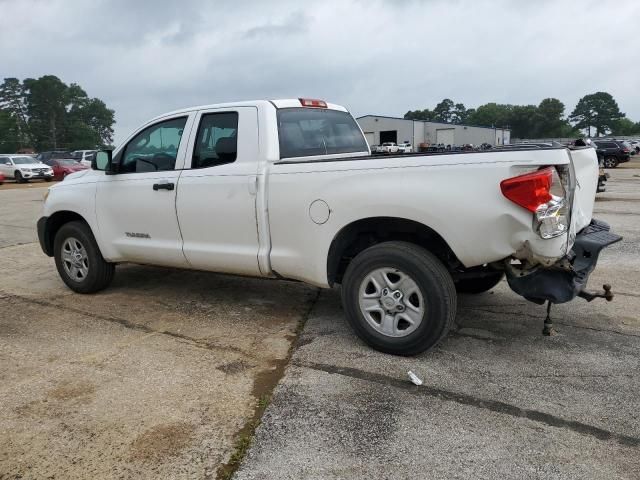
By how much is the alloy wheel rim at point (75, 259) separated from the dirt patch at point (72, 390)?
2.32m

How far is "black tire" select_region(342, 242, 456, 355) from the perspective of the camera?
360 cm

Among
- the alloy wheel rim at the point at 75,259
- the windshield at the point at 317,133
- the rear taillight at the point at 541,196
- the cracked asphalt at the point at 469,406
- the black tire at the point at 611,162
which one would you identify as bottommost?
the black tire at the point at 611,162

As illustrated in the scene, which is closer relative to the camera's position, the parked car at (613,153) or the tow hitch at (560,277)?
the tow hitch at (560,277)

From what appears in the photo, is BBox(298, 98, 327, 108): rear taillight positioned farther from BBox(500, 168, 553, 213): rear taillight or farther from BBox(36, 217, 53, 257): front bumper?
BBox(36, 217, 53, 257): front bumper

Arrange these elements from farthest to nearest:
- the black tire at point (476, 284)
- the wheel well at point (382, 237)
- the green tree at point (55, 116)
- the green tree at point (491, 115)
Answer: the green tree at point (491, 115)
the green tree at point (55, 116)
the black tire at point (476, 284)
the wheel well at point (382, 237)

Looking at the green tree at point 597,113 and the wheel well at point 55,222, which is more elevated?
the green tree at point 597,113

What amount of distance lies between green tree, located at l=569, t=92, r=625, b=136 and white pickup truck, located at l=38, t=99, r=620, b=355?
144 m

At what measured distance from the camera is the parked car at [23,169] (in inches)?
1153

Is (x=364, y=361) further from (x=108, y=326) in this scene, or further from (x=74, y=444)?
(x=108, y=326)

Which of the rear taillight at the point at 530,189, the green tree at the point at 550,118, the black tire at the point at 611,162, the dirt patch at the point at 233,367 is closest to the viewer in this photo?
the rear taillight at the point at 530,189

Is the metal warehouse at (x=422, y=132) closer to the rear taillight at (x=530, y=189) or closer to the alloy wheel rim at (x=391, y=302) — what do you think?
the alloy wheel rim at (x=391, y=302)

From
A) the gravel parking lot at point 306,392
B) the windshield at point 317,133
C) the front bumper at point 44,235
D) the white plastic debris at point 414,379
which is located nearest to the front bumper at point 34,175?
the front bumper at point 44,235

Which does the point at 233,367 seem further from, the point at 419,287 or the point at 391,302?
the point at 419,287

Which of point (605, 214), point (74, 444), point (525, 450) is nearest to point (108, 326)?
point (74, 444)
